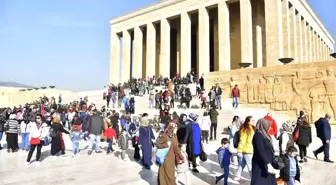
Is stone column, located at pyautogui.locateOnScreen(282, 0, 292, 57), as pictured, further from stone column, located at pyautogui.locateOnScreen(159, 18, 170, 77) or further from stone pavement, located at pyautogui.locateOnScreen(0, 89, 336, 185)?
stone pavement, located at pyautogui.locateOnScreen(0, 89, 336, 185)

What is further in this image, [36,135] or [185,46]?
[185,46]

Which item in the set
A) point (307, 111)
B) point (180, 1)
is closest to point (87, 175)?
point (307, 111)

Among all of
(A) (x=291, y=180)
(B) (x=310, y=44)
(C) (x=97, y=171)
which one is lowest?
(C) (x=97, y=171)

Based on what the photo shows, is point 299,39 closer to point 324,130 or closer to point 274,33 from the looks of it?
point 274,33

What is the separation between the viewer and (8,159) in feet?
27.6

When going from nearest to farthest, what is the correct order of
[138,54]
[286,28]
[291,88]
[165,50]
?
1. [291,88]
2. [286,28]
3. [165,50]
4. [138,54]

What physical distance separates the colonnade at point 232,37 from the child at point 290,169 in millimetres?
18408

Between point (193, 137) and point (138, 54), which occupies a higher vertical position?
point (138, 54)

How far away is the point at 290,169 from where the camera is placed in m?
4.36

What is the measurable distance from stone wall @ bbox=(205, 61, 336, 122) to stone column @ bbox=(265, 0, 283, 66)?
5589mm

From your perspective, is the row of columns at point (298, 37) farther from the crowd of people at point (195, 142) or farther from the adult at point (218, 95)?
the crowd of people at point (195, 142)

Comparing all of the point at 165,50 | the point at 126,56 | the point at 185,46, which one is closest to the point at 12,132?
the point at 185,46

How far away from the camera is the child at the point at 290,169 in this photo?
428 centimetres

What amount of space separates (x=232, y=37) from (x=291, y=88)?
12.7 meters
